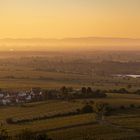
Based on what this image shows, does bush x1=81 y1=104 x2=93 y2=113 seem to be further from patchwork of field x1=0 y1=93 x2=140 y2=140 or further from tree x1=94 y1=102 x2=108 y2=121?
patchwork of field x1=0 y1=93 x2=140 y2=140

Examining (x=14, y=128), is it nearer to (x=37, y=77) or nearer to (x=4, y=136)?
(x=4, y=136)

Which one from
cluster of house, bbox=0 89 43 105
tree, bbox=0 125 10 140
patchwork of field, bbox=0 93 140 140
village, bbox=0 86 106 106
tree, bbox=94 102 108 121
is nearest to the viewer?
tree, bbox=0 125 10 140

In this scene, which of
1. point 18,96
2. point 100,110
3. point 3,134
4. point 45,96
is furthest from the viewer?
point 18,96

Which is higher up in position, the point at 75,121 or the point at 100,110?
the point at 100,110

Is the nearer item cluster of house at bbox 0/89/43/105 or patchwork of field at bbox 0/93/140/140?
patchwork of field at bbox 0/93/140/140

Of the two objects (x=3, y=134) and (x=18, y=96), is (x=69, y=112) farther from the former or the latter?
(x=18, y=96)

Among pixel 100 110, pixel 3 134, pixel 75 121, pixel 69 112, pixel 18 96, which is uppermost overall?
pixel 18 96

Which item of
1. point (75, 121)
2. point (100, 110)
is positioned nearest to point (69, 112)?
point (100, 110)

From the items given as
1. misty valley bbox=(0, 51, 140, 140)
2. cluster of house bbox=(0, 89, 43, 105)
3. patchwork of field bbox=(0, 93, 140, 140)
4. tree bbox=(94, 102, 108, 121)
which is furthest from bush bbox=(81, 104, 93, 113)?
cluster of house bbox=(0, 89, 43, 105)
